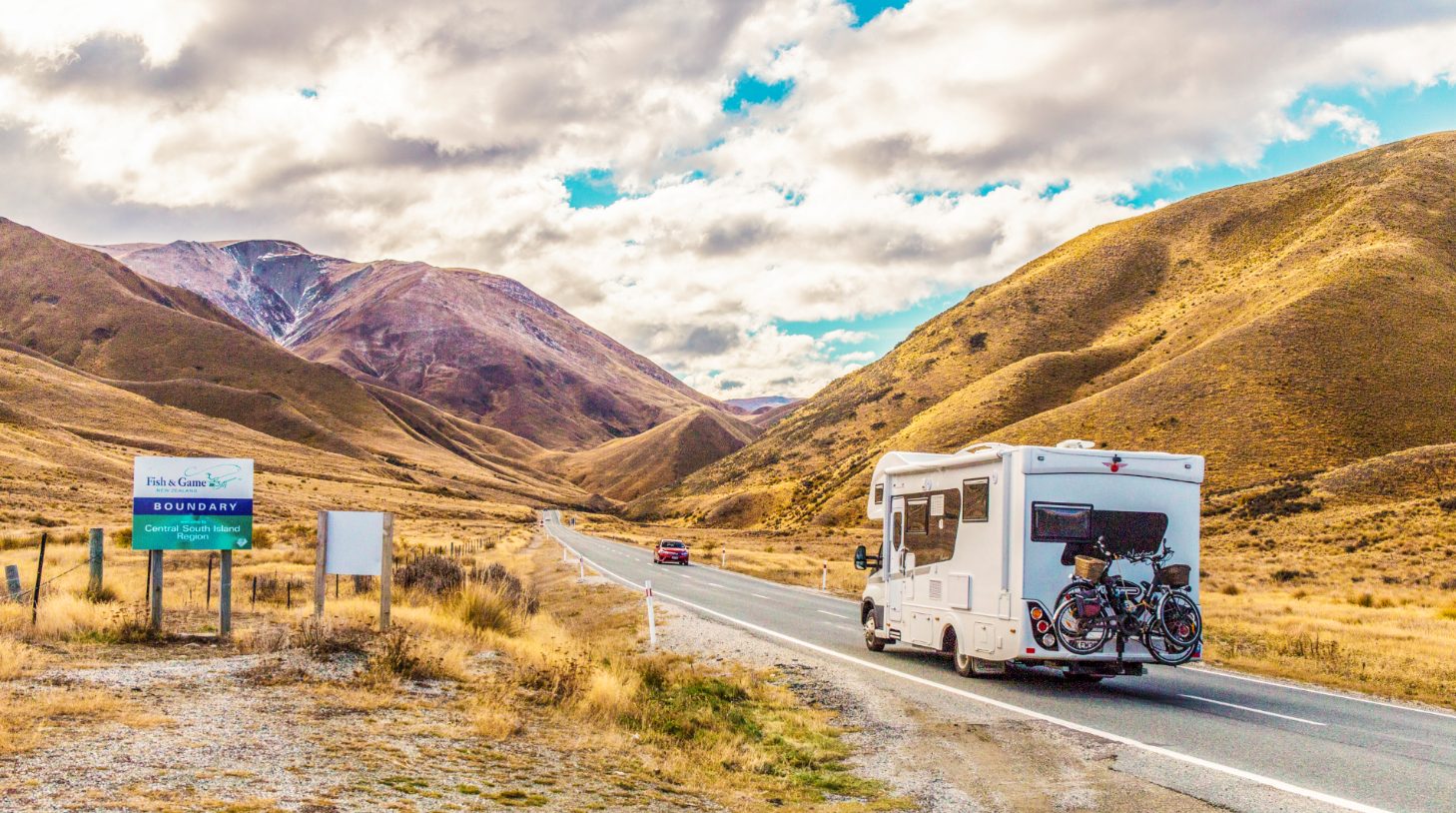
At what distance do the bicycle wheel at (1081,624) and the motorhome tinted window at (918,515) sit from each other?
2.73m

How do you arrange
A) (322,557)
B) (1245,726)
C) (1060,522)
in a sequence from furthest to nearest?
1. (322,557)
2. (1060,522)
3. (1245,726)

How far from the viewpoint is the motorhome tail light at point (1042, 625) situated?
11.3 m

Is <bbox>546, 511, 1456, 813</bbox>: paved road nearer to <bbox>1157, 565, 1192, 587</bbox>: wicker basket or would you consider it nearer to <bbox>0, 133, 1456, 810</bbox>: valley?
<bbox>0, 133, 1456, 810</bbox>: valley

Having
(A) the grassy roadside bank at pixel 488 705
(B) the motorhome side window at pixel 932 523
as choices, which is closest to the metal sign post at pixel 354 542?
(A) the grassy roadside bank at pixel 488 705

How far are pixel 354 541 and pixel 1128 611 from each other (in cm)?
1098

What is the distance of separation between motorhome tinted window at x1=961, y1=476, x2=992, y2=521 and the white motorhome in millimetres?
16

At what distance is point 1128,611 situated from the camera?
11.6 metres

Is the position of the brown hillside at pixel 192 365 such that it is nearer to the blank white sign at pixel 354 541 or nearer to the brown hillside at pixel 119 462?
the brown hillside at pixel 119 462

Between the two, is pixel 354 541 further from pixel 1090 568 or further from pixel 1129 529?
pixel 1129 529

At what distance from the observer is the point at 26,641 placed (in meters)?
10.6

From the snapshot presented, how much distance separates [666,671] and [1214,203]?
358ft

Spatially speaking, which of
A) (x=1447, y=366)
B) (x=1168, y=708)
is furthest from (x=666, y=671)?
(x=1447, y=366)

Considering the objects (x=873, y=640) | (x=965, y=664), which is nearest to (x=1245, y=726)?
(x=965, y=664)

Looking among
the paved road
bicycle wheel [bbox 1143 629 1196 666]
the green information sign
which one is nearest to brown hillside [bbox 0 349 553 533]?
the green information sign
